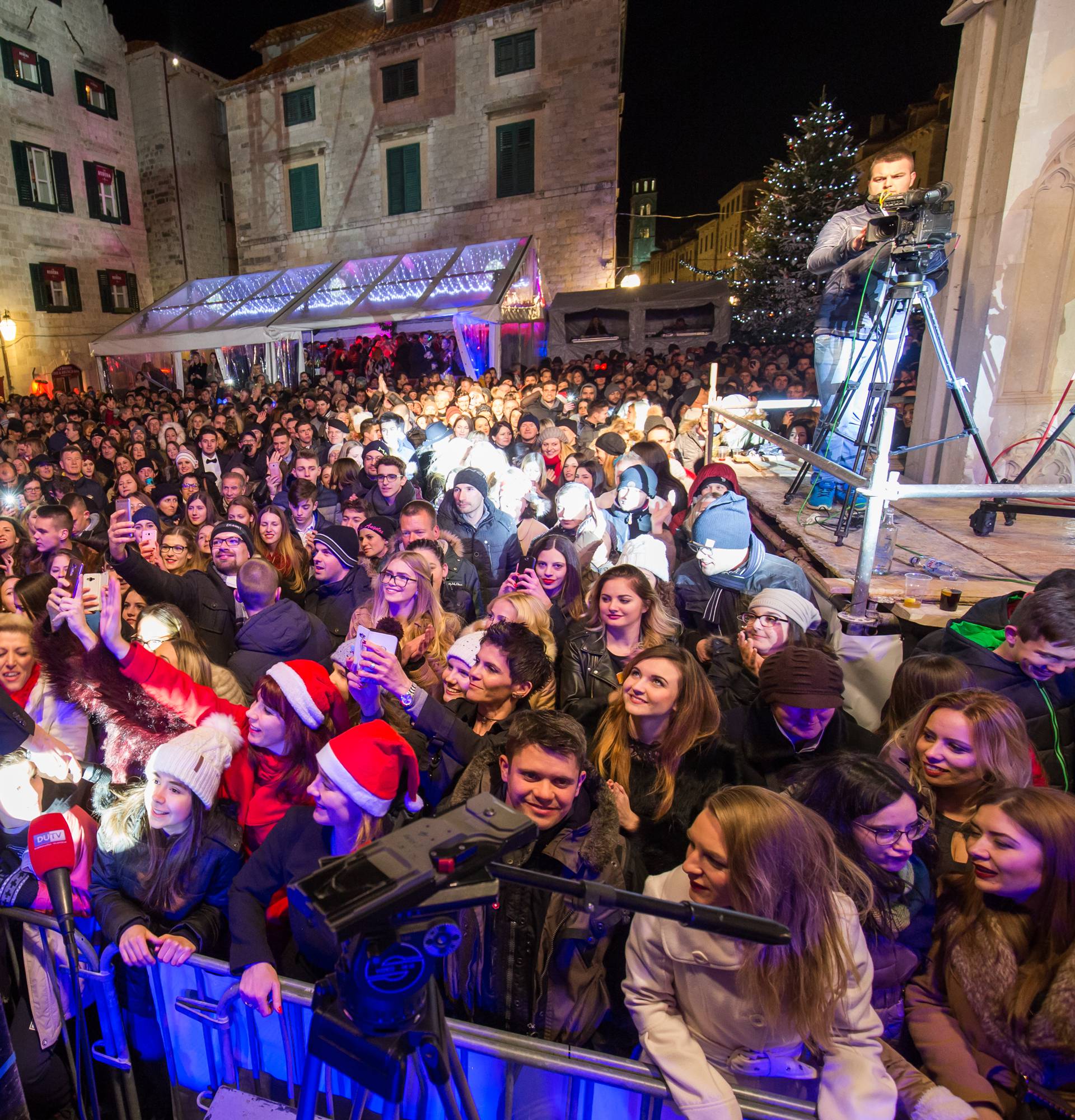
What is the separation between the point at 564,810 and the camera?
190cm

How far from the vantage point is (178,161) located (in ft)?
80.4

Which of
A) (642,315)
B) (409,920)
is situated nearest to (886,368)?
(409,920)

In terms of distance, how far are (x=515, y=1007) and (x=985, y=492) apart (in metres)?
2.80

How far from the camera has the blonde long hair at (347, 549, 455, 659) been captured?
3.38 metres

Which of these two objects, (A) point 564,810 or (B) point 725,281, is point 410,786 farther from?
(B) point 725,281

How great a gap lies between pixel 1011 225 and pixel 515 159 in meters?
18.2

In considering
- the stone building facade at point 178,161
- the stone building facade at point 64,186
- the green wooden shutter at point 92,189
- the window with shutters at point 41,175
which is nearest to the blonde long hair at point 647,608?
the stone building facade at point 64,186

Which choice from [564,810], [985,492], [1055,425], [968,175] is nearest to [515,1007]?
[564,810]

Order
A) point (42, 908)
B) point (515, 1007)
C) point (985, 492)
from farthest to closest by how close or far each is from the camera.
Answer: point (985, 492) < point (42, 908) < point (515, 1007)

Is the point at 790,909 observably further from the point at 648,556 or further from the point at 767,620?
the point at 648,556

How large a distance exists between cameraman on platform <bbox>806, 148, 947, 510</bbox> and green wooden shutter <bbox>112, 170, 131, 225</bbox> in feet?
92.4

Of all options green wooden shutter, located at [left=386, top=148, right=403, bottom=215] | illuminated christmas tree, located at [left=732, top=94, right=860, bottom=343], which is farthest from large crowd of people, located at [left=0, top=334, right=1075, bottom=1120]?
green wooden shutter, located at [left=386, top=148, right=403, bottom=215]

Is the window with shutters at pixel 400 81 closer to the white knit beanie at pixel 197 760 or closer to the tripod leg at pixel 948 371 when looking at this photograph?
the tripod leg at pixel 948 371

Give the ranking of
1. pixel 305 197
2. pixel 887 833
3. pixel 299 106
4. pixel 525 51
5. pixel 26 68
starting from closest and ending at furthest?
pixel 887 833, pixel 525 51, pixel 26 68, pixel 299 106, pixel 305 197
